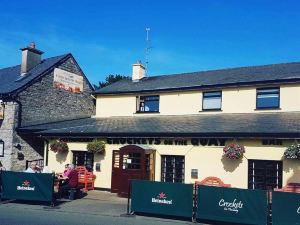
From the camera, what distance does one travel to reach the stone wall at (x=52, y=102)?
23.5m

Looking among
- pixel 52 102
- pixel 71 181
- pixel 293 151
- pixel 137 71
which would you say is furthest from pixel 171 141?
pixel 52 102

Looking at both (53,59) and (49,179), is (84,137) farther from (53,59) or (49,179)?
(53,59)

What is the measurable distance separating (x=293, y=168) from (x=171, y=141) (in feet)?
17.7

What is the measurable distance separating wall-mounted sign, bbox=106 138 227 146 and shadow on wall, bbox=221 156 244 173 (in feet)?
2.30

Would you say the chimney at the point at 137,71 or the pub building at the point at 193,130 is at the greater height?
the chimney at the point at 137,71

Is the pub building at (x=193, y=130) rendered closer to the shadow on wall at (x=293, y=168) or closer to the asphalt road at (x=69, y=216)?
the shadow on wall at (x=293, y=168)

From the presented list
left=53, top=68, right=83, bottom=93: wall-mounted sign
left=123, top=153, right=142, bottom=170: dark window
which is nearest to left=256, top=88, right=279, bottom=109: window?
left=123, top=153, right=142, bottom=170: dark window

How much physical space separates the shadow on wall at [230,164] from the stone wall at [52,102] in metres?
12.5

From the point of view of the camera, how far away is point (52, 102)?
25.2 m

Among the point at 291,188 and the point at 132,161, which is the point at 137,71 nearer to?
the point at 132,161

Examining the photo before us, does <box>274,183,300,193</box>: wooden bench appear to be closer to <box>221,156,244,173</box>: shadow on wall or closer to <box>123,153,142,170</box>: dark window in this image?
<box>221,156,244,173</box>: shadow on wall

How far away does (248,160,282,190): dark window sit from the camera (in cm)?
1552

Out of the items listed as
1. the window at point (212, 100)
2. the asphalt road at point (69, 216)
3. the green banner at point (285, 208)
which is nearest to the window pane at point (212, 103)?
the window at point (212, 100)

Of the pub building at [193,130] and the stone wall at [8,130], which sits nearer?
the pub building at [193,130]
